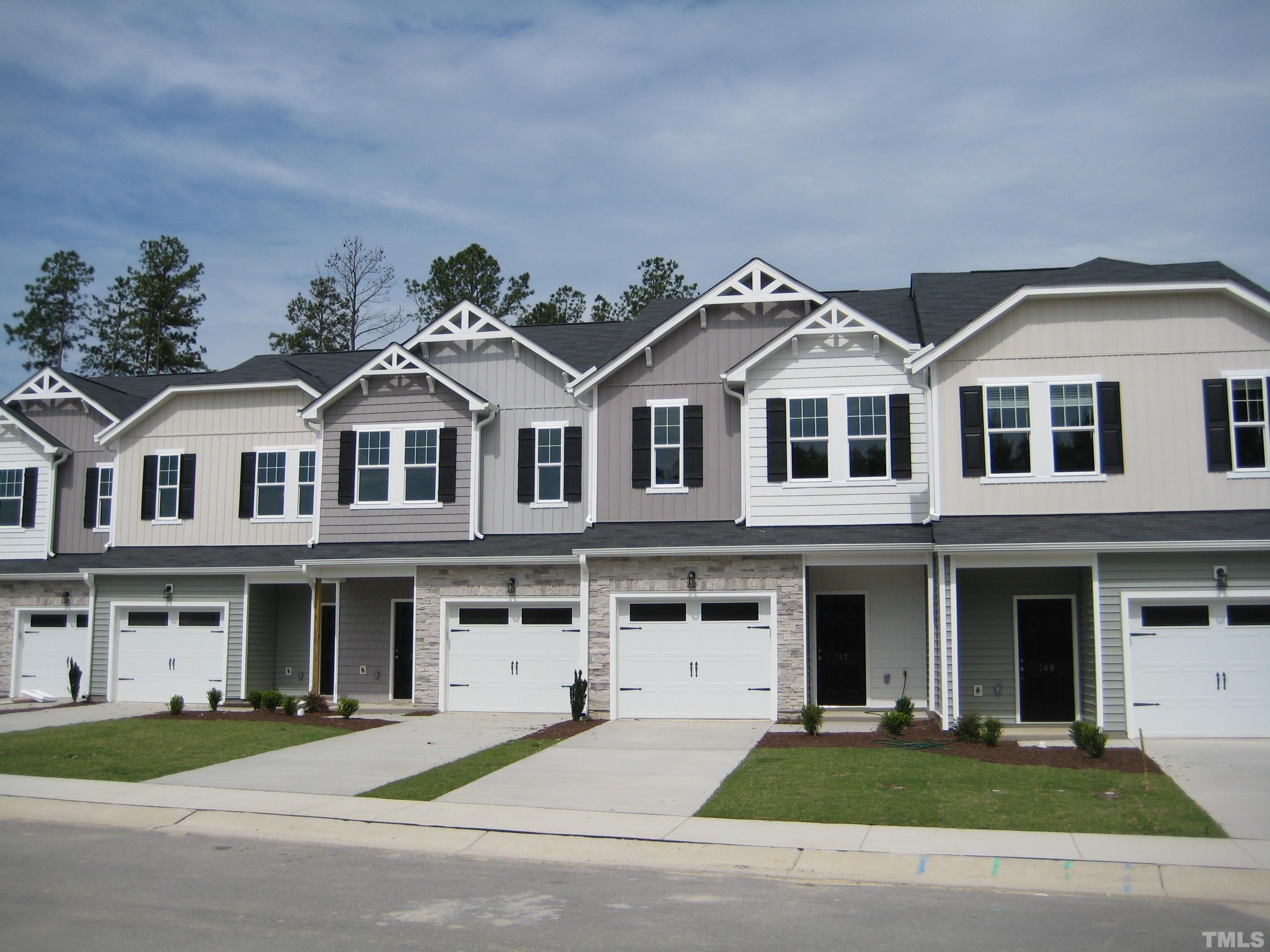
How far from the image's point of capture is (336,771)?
50.5 ft

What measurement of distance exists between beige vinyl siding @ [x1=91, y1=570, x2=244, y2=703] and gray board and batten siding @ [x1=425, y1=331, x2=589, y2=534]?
6087 millimetres

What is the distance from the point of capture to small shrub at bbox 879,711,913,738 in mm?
17188

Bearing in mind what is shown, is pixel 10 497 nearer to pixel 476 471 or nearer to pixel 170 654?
pixel 170 654

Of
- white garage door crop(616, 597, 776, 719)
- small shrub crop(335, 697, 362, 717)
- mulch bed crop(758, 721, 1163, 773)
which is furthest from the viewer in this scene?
small shrub crop(335, 697, 362, 717)

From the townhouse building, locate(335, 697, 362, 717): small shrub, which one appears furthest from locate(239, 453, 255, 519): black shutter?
locate(335, 697, 362, 717): small shrub

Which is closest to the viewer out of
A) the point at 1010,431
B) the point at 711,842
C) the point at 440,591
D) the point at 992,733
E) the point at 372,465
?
the point at 711,842

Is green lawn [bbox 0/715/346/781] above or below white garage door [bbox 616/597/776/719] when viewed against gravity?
below

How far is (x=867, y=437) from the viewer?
20.3 meters

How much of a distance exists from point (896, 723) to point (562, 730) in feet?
18.7

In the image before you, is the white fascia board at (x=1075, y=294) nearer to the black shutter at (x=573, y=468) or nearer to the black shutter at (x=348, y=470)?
the black shutter at (x=573, y=468)

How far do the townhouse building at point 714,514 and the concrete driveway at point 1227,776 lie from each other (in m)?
0.91

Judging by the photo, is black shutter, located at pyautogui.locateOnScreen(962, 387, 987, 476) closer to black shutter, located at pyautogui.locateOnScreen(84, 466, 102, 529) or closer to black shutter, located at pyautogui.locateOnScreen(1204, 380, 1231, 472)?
black shutter, located at pyautogui.locateOnScreen(1204, 380, 1231, 472)

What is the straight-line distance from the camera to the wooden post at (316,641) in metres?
22.5

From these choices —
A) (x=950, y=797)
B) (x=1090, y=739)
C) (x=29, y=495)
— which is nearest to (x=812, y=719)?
(x=1090, y=739)
